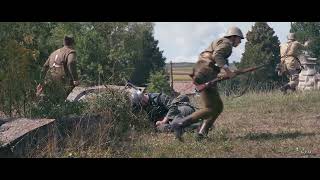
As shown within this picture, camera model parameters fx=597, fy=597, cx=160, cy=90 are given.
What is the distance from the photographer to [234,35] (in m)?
8.28

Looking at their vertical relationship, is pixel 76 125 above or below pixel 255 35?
below

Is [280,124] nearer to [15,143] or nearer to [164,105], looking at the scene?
[164,105]

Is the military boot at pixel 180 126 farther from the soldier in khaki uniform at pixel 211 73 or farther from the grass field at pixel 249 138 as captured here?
the grass field at pixel 249 138

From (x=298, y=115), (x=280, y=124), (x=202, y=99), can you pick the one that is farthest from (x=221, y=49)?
(x=298, y=115)

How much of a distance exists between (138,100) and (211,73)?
1.40 metres

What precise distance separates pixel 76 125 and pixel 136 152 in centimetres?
80

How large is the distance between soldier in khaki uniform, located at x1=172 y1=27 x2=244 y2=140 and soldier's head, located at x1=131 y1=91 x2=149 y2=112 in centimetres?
109

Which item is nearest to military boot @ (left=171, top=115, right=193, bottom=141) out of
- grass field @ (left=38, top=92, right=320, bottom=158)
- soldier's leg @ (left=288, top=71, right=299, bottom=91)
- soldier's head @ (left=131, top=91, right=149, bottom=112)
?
grass field @ (left=38, top=92, right=320, bottom=158)

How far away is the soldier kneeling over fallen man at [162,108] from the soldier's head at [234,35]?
4.40 feet

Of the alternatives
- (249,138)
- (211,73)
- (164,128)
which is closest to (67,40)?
(164,128)

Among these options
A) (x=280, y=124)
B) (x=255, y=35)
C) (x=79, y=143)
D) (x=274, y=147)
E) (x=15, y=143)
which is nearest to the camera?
(x=15, y=143)

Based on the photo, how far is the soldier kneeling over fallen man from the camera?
8969mm

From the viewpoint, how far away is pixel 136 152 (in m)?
6.92

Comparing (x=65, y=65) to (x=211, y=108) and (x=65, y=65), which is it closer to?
(x=65, y=65)
